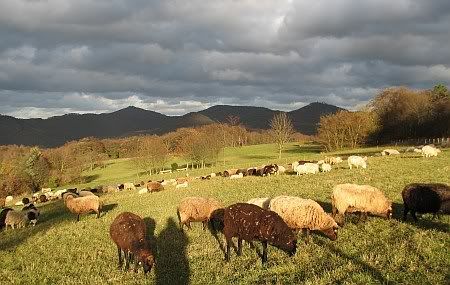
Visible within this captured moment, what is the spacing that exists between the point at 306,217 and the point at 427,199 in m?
4.98

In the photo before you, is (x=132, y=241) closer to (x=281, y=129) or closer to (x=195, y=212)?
(x=195, y=212)

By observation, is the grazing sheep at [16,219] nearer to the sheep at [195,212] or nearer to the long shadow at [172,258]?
the long shadow at [172,258]

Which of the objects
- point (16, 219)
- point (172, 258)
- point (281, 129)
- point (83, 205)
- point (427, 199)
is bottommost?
point (16, 219)

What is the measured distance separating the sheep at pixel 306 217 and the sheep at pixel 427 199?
11.7ft

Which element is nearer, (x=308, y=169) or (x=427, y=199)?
(x=427, y=199)

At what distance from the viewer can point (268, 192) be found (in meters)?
25.4

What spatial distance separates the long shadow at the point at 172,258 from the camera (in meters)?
12.4

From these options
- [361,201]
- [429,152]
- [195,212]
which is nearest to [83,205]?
[195,212]

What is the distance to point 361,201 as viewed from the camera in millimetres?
15883

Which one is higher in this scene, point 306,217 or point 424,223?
point 306,217

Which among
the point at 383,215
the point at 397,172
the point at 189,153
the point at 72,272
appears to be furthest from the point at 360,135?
the point at 72,272

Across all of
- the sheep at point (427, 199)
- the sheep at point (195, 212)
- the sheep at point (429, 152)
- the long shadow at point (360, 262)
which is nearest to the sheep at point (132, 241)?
the sheep at point (195, 212)

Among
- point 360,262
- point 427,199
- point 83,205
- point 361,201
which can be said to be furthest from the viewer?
point 83,205

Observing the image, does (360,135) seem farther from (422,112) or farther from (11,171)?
(11,171)
